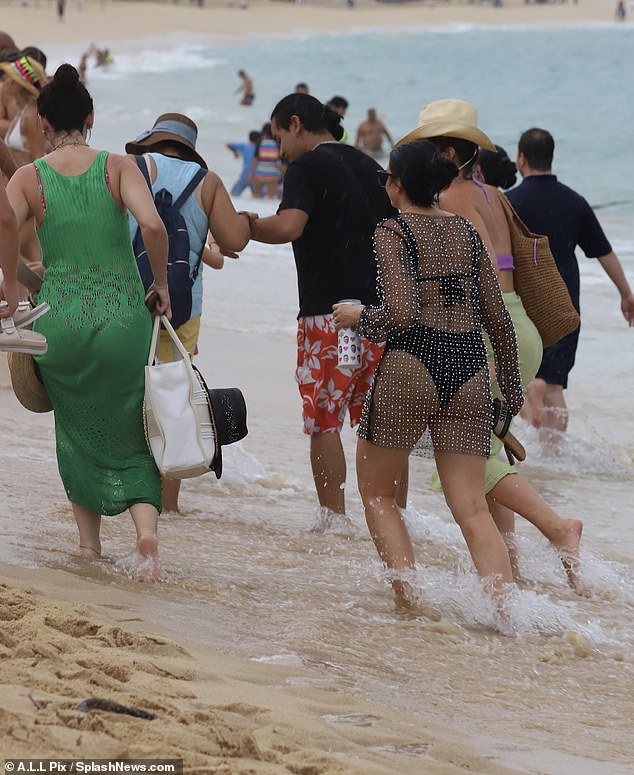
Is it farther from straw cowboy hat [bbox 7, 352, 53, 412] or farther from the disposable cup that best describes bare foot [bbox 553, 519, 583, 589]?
straw cowboy hat [bbox 7, 352, 53, 412]

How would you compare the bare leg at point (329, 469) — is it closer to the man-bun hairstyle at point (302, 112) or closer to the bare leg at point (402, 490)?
the bare leg at point (402, 490)

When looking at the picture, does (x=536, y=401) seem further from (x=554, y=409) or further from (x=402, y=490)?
(x=402, y=490)

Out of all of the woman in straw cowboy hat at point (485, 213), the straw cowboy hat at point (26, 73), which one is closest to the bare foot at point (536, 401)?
the woman in straw cowboy hat at point (485, 213)

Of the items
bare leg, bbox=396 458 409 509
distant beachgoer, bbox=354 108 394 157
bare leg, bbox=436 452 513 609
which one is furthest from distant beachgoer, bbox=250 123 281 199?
bare leg, bbox=436 452 513 609

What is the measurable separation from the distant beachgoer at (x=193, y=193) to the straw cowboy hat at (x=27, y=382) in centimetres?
59

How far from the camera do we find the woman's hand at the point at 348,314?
177 inches

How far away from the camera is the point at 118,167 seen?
4410mm

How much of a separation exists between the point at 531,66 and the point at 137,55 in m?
18.7

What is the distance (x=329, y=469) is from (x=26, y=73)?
10.5 feet

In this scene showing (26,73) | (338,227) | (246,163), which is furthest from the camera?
(246,163)

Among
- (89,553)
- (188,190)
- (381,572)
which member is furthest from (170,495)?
(188,190)

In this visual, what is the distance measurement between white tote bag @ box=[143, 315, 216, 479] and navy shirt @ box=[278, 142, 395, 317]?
1082mm

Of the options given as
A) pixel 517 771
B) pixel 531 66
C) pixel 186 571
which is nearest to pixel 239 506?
pixel 186 571

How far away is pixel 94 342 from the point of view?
14.6ft
